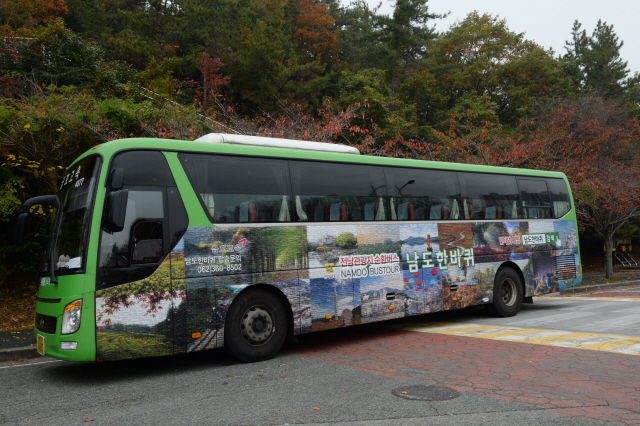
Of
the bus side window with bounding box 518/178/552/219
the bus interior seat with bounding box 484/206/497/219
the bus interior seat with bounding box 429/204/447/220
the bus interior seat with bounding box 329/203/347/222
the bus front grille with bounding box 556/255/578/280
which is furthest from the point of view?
the bus front grille with bounding box 556/255/578/280

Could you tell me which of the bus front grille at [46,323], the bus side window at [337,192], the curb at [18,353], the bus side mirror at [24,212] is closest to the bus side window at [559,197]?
the bus side window at [337,192]

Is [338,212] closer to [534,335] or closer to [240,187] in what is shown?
[240,187]

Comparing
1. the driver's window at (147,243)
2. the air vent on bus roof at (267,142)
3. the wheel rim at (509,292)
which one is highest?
the air vent on bus roof at (267,142)

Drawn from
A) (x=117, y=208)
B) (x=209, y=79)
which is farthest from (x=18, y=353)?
(x=209, y=79)

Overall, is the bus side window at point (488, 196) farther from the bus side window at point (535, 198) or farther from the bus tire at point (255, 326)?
the bus tire at point (255, 326)

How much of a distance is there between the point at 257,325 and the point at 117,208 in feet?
8.95

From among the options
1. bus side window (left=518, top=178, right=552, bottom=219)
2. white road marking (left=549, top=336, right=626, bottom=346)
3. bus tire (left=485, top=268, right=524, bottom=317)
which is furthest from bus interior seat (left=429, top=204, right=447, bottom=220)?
white road marking (left=549, top=336, right=626, bottom=346)

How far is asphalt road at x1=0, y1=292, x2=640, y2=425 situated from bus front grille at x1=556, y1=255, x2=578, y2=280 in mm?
3252

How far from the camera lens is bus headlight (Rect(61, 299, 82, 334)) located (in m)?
6.46

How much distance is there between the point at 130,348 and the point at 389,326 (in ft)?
19.5

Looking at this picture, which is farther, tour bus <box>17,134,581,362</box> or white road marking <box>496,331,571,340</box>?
white road marking <box>496,331,571,340</box>

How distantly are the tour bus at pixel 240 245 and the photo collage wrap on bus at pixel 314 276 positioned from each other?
2cm

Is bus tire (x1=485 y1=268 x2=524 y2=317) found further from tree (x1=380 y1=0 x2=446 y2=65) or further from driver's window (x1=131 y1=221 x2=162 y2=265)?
tree (x1=380 y1=0 x2=446 y2=65)

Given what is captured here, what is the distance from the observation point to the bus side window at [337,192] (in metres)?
8.38
